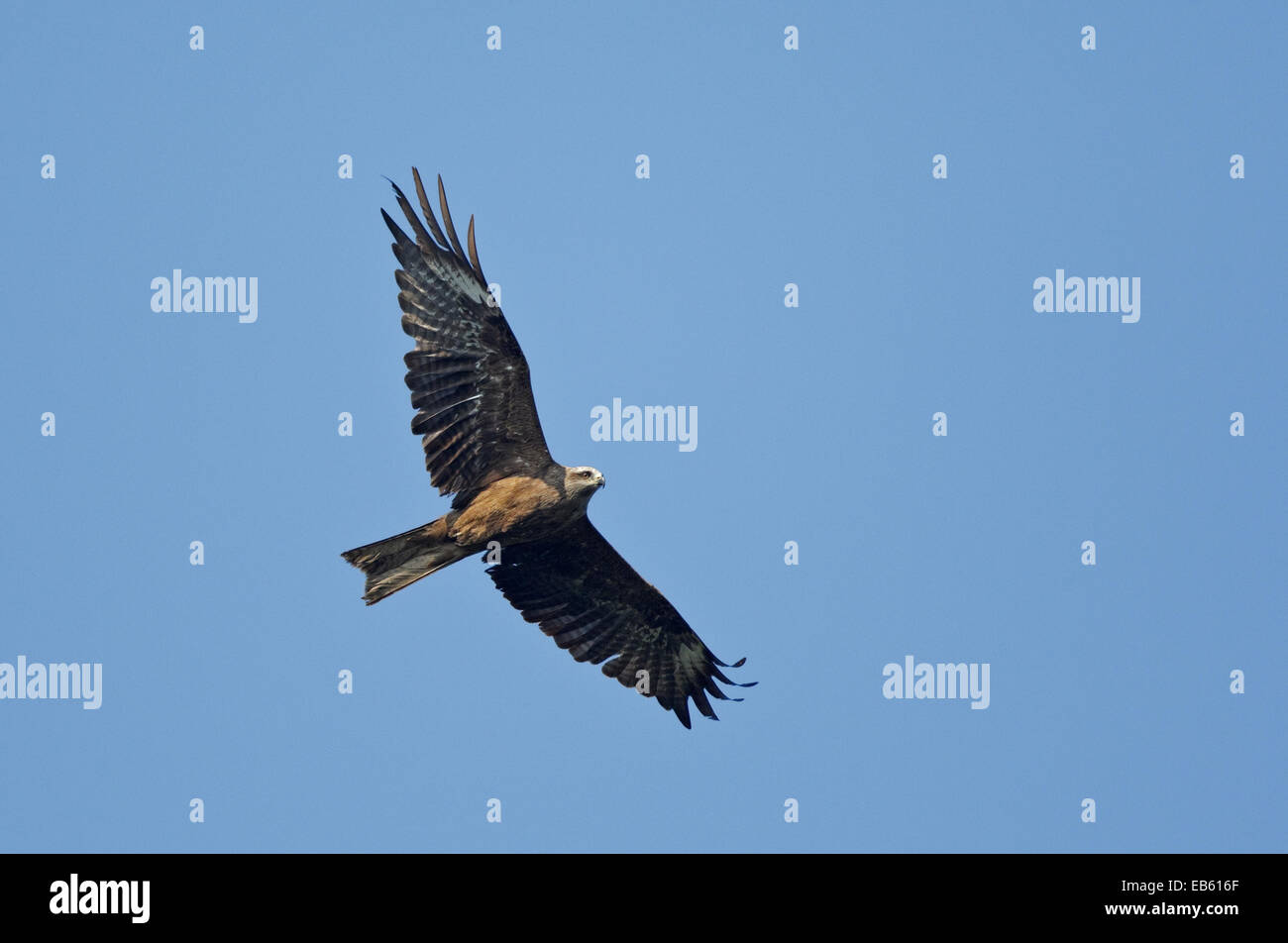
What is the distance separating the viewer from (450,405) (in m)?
16.6

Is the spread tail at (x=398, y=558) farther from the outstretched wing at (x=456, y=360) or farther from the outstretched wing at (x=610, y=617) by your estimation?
the outstretched wing at (x=610, y=617)

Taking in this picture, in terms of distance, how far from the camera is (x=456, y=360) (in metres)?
16.5

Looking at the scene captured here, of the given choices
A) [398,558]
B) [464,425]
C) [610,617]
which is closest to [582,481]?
[464,425]

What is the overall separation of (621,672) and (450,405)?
12.4 feet

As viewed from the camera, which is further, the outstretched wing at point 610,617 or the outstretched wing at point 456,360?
the outstretched wing at point 610,617

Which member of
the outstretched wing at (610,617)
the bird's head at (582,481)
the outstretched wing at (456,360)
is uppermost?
the outstretched wing at (456,360)

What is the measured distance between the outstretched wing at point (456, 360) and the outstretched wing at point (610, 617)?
156 centimetres

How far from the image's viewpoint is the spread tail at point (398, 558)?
16.4m

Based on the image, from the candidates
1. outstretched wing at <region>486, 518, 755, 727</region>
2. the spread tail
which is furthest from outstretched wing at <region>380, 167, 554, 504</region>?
outstretched wing at <region>486, 518, 755, 727</region>

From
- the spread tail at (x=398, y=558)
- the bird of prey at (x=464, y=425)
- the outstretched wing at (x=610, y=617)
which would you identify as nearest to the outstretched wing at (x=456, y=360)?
the bird of prey at (x=464, y=425)

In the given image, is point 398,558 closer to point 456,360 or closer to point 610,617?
point 456,360

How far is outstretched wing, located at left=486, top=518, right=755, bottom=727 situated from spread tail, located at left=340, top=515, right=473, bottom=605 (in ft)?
4.56
